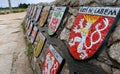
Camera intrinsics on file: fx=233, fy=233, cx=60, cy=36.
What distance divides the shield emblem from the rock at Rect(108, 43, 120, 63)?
5.1 inches

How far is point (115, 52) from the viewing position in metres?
1.81

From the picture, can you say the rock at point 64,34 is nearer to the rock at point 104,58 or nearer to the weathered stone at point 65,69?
the weathered stone at point 65,69

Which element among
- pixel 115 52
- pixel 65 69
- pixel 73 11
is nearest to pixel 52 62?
pixel 65 69

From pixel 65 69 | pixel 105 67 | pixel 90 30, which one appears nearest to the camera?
pixel 105 67

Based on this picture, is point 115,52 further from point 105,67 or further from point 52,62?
point 52,62

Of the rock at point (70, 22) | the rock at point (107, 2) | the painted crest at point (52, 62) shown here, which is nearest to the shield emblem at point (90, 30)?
the rock at point (107, 2)

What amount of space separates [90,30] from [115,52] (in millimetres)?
482

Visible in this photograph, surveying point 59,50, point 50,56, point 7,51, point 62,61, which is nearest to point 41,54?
point 50,56

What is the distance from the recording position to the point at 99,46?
199 cm

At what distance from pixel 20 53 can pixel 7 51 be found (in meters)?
0.64

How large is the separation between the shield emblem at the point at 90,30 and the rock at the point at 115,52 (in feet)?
0.42

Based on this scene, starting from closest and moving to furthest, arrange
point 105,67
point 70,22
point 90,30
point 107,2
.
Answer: point 105,67, point 107,2, point 90,30, point 70,22

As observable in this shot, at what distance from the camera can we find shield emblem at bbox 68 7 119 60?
198cm

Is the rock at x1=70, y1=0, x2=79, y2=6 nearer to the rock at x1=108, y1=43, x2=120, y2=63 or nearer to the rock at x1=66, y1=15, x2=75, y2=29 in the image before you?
the rock at x1=66, y1=15, x2=75, y2=29
